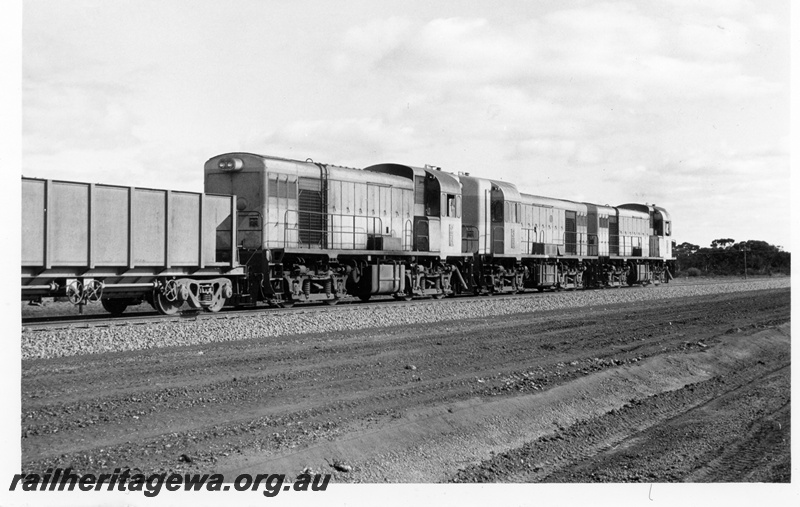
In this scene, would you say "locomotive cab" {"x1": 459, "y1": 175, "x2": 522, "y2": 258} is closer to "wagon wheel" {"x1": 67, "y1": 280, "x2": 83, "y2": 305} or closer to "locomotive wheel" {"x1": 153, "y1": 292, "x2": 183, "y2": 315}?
"locomotive wheel" {"x1": 153, "y1": 292, "x2": 183, "y2": 315}

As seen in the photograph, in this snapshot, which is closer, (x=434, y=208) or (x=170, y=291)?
(x=170, y=291)

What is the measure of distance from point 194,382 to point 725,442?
6.06 m

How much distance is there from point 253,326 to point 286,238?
4.80 metres

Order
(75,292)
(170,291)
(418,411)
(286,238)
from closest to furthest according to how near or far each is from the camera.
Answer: (418,411)
(75,292)
(170,291)
(286,238)

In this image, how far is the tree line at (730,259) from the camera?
65.0 metres

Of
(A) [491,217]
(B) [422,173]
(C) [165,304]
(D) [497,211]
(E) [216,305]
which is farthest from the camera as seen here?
(D) [497,211]

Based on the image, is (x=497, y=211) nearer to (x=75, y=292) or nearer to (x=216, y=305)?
(x=216, y=305)

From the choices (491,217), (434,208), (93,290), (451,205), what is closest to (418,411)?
(93,290)

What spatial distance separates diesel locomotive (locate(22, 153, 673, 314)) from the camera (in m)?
14.3

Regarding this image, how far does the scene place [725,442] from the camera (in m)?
7.95

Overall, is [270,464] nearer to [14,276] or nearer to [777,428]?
[14,276]

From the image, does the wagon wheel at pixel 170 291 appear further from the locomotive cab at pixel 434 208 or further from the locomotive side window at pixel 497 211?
the locomotive side window at pixel 497 211

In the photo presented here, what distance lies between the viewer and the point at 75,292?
1416 centimetres

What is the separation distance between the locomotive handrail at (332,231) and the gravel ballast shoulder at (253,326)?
7.87 ft
